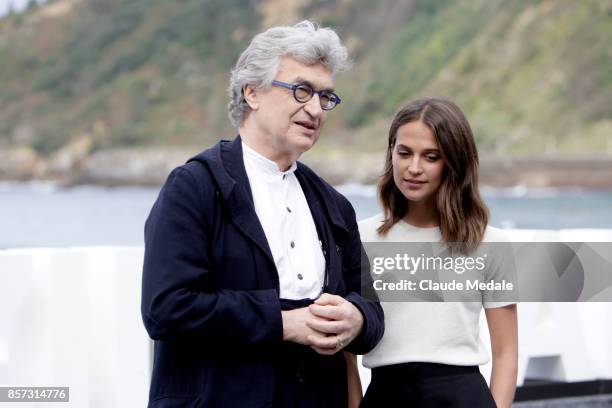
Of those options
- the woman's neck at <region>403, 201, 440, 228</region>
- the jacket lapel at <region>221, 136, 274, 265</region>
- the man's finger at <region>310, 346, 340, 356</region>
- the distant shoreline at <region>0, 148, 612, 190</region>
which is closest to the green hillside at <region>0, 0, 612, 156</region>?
the distant shoreline at <region>0, 148, 612, 190</region>

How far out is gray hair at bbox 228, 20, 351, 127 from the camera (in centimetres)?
286

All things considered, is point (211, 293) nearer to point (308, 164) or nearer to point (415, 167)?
point (415, 167)

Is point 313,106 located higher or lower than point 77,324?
higher

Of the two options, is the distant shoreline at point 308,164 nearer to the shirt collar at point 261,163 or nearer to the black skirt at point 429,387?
the black skirt at point 429,387

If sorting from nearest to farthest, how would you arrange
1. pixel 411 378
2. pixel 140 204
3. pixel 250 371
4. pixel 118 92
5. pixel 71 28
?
pixel 250 371
pixel 411 378
pixel 140 204
pixel 118 92
pixel 71 28

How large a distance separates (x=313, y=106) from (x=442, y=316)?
28.0 inches

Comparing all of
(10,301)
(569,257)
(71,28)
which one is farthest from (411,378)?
(71,28)

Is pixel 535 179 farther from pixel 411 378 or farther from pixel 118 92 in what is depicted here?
pixel 411 378

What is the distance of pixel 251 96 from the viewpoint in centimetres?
294

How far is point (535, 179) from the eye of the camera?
262 ft

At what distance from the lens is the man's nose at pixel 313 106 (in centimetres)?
287

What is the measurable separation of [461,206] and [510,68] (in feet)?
282

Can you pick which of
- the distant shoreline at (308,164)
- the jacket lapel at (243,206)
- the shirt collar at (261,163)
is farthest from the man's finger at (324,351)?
the distant shoreline at (308,164)

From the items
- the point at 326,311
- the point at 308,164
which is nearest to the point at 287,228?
the point at 326,311
